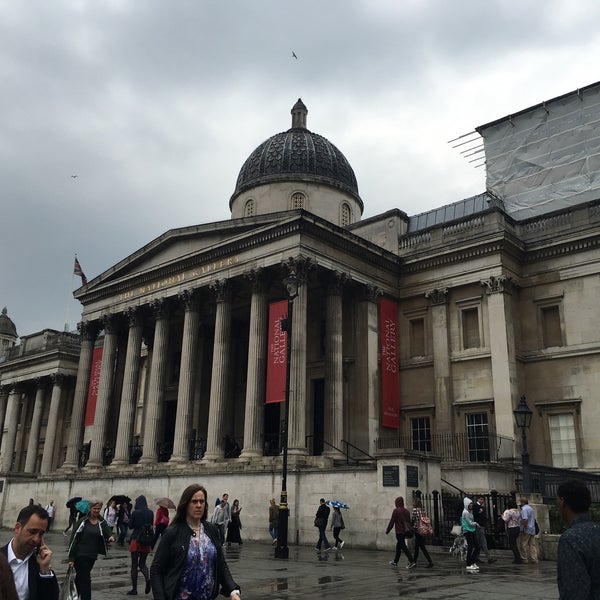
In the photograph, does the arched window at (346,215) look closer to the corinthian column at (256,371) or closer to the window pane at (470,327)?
Answer: the window pane at (470,327)

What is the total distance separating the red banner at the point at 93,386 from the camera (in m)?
37.0

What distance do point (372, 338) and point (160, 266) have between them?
11360mm

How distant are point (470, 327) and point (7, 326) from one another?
257 feet

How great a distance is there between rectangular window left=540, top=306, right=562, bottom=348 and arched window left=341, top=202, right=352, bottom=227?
12.5 meters

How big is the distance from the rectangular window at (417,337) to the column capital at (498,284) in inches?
147

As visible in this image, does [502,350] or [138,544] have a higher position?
[502,350]

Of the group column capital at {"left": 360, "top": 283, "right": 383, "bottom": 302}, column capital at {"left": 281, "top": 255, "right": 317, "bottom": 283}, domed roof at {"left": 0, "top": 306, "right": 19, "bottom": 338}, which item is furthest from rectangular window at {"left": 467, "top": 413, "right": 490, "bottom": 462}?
domed roof at {"left": 0, "top": 306, "right": 19, "bottom": 338}

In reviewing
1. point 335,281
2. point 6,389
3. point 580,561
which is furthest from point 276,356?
point 6,389

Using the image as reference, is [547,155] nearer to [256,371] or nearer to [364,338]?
[364,338]

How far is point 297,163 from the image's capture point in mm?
38406

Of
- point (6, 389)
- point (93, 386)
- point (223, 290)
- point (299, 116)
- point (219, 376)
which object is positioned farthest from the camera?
point (6, 389)

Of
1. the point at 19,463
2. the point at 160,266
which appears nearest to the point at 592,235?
the point at 160,266

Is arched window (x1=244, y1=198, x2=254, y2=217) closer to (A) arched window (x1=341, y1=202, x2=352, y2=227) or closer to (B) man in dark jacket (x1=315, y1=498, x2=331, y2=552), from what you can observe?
(A) arched window (x1=341, y1=202, x2=352, y2=227)

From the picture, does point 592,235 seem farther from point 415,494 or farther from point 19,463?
point 19,463
